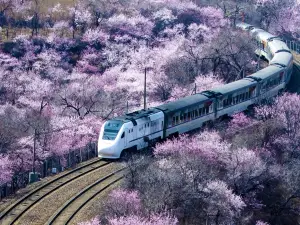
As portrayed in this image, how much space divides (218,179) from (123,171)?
491 cm

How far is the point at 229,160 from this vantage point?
29.8m

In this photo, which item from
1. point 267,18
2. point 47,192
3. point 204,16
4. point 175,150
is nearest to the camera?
point 47,192

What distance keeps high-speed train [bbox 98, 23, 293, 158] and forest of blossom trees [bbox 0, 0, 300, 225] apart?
1.23 m

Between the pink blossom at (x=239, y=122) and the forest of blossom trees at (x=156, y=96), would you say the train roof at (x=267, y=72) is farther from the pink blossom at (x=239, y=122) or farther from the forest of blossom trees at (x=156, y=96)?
the pink blossom at (x=239, y=122)

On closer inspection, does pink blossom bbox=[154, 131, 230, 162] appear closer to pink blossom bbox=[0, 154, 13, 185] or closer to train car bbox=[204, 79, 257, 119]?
train car bbox=[204, 79, 257, 119]

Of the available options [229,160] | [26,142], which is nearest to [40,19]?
[26,142]

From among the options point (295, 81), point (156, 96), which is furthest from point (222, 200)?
point (295, 81)

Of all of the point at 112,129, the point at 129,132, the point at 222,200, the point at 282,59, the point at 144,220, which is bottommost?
the point at 222,200

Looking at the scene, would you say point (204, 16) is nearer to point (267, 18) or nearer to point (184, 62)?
point (267, 18)

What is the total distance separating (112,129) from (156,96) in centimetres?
1845

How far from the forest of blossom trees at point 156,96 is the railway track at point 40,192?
3422 mm

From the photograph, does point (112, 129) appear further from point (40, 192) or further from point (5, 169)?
point (5, 169)

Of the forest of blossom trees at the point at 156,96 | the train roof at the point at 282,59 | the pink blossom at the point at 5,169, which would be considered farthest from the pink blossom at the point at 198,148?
the train roof at the point at 282,59

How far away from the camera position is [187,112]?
115 ft
